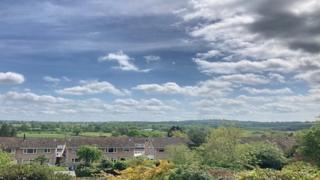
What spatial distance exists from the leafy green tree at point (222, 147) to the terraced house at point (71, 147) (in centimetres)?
3092

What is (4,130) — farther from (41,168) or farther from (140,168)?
(140,168)

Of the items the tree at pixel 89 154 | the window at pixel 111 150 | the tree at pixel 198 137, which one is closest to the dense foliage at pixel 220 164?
the tree at pixel 89 154

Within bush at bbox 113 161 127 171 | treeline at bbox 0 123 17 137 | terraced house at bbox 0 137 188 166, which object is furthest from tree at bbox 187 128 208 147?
treeline at bbox 0 123 17 137

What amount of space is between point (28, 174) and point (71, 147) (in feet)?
178

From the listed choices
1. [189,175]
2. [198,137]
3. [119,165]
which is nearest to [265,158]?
[189,175]

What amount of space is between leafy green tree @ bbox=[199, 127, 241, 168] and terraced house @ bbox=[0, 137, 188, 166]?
101ft

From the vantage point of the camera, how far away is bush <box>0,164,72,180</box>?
32.0 metres

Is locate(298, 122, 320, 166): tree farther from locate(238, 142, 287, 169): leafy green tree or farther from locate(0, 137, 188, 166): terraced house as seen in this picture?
locate(0, 137, 188, 166): terraced house

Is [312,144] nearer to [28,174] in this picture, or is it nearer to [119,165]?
[119,165]

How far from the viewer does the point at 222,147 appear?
55.5 metres

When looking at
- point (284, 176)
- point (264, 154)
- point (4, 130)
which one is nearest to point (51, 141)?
point (4, 130)

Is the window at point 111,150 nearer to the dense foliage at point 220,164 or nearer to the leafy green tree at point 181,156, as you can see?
the dense foliage at point 220,164

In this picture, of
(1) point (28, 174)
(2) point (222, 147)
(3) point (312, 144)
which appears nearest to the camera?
(1) point (28, 174)

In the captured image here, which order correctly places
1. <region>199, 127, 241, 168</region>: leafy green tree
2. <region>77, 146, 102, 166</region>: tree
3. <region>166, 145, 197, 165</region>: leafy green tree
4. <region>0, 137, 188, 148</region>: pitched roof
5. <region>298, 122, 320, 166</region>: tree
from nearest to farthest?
<region>298, 122, 320, 166</region>: tree < <region>199, 127, 241, 168</region>: leafy green tree < <region>166, 145, 197, 165</region>: leafy green tree < <region>77, 146, 102, 166</region>: tree < <region>0, 137, 188, 148</region>: pitched roof
